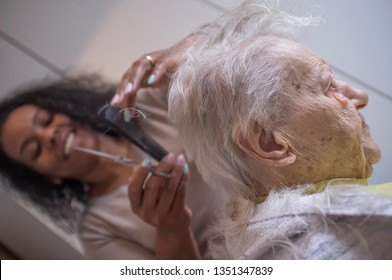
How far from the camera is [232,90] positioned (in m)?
0.60

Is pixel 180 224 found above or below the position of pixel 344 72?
below

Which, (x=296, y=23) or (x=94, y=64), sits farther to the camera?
(x=94, y=64)

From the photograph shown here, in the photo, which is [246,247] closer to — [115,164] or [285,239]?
[285,239]

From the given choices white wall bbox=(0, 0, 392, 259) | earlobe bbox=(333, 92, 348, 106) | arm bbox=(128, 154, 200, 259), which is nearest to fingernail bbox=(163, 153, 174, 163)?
arm bbox=(128, 154, 200, 259)

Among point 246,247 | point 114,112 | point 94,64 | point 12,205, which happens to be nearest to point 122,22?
point 94,64

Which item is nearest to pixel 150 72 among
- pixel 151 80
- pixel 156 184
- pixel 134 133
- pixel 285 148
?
pixel 151 80

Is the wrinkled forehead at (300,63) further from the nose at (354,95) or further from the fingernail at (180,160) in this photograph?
the fingernail at (180,160)

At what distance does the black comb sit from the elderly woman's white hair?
109 mm

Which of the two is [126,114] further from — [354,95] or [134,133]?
[354,95]

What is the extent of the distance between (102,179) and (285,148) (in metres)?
0.41

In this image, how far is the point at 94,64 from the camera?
2.78ft

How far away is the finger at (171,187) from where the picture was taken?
76 cm

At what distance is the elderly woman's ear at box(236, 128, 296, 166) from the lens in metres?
0.58
